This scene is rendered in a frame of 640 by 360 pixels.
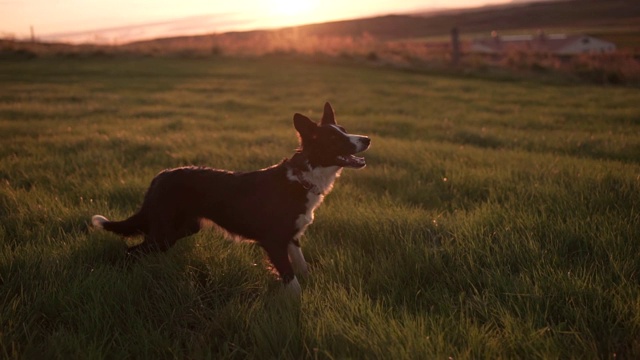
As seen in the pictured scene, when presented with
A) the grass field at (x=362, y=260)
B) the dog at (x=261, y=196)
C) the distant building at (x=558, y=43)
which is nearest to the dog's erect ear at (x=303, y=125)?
the dog at (x=261, y=196)

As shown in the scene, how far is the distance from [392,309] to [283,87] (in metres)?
17.1

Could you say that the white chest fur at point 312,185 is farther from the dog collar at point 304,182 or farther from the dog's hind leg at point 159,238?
the dog's hind leg at point 159,238

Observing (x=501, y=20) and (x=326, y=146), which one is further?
(x=501, y=20)

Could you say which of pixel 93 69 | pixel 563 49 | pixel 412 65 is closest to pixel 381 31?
pixel 563 49

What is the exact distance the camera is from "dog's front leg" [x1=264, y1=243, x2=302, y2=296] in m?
3.04

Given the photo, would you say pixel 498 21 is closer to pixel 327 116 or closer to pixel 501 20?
pixel 501 20

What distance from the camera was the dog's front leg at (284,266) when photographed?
3.04 metres

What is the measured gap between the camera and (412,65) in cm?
2795

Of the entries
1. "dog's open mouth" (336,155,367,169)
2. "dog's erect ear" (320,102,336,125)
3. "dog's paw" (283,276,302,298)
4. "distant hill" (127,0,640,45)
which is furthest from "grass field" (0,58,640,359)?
"distant hill" (127,0,640,45)

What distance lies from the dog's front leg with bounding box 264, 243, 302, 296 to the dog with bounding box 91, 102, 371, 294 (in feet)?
0.03

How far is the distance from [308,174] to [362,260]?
810 millimetres

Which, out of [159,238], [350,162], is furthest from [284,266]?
[159,238]

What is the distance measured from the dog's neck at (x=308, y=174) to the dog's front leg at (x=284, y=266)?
0.50 m

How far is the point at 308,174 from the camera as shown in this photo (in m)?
3.41
